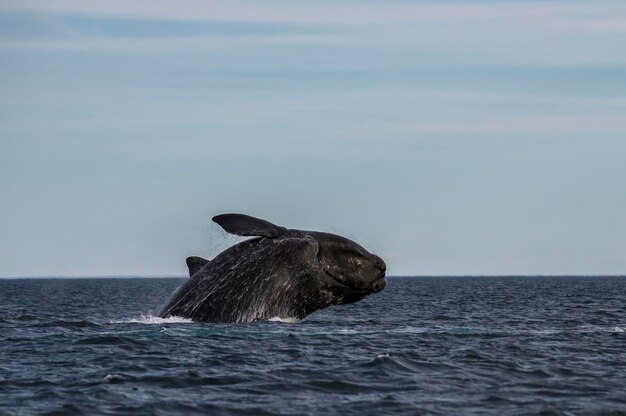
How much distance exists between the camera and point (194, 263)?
24109 mm

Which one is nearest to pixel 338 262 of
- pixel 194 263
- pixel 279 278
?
pixel 279 278

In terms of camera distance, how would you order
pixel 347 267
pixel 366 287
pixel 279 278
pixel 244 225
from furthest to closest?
pixel 366 287, pixel 347 267, pixel 279 278, pixel 244 225

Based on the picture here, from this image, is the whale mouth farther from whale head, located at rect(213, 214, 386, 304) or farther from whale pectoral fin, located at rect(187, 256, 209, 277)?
whale pectoral fin, located at rect(187, 256, 209, 277)

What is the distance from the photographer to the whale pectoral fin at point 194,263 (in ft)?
79.0

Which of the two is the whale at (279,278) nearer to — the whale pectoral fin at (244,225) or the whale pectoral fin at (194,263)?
the whale pectoral fin at (244,225)

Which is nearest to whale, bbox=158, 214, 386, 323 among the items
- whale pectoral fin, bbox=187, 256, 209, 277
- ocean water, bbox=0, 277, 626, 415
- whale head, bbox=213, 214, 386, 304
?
whale head, bbox=213, 214, 386, 304

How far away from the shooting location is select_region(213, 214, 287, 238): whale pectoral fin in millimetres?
21422

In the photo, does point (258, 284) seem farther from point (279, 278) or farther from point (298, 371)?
point (298, 371)

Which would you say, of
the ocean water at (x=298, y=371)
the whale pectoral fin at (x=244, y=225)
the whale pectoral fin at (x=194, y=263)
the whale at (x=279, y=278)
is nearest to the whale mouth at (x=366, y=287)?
the whale at (x=279, y=278)

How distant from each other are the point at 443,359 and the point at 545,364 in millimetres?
1935

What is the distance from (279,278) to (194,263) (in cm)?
239

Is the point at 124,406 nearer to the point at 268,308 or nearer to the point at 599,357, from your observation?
the point at 268,308

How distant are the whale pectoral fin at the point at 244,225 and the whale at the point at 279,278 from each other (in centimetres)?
5

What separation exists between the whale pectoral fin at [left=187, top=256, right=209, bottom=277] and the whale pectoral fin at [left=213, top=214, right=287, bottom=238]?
2319mm
